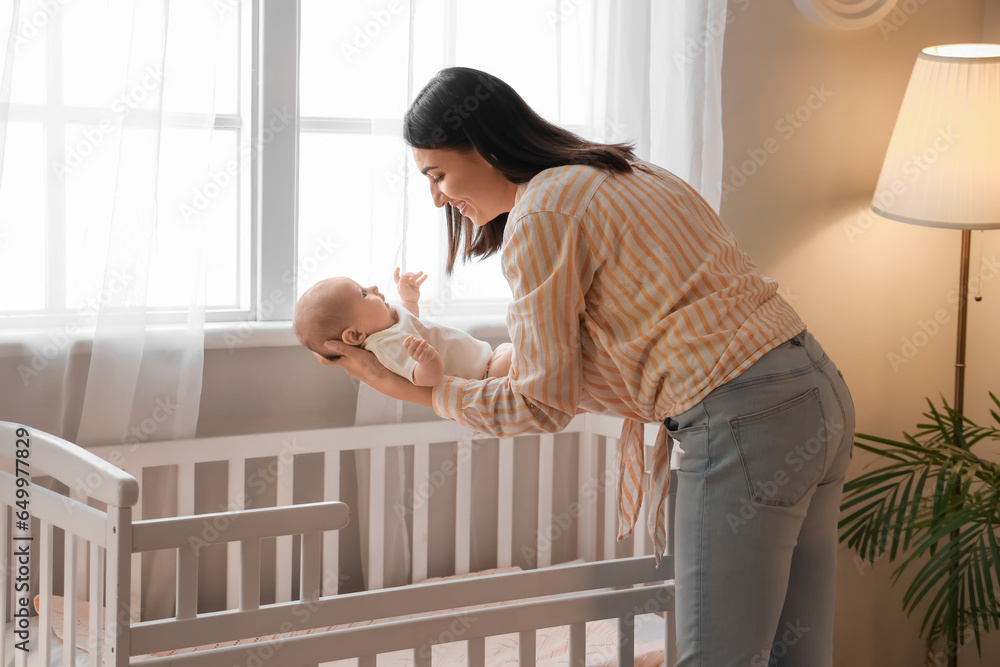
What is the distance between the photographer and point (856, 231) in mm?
2436

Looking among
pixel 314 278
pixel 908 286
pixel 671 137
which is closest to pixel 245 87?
pixel 314 278

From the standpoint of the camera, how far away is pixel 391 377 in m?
1.34

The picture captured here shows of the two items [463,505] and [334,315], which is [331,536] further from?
[334,315]

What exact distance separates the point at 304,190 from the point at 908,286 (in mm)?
1669

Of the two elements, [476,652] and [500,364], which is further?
[500,364]

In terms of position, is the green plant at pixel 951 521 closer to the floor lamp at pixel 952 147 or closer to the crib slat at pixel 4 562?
the floor lamp at pixel 952 147

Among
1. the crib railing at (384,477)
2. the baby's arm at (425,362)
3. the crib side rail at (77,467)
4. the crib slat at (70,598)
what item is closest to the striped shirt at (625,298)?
the baby's arm at (425,362)

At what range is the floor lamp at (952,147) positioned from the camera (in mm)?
2098

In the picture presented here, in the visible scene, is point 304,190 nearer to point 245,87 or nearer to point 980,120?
point 245,87

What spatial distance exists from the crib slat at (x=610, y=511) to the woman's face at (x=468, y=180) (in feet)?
3.23

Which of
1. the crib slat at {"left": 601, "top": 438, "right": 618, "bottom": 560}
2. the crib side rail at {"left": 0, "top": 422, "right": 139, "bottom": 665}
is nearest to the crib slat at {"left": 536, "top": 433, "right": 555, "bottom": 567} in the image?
the crib slat at {"left": 601, "top": 438, "right": 618, "bottom": 560}

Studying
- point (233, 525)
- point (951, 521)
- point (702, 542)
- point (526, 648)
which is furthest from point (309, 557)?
point (951, 521)

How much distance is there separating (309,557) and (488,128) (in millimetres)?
610

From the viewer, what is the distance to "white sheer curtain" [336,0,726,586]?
75.5 inches
